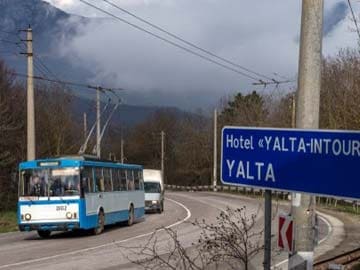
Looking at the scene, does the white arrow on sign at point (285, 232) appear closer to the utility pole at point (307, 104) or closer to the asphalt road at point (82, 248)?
the utility pole at point (307, 104)

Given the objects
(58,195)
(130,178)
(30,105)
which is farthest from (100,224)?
(30,105)

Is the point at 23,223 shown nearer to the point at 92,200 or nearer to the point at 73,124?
the point at 92,200

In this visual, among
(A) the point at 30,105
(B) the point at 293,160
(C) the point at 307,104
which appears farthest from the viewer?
(A) the point at 30,105

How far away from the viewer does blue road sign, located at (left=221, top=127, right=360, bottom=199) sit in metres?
4.62

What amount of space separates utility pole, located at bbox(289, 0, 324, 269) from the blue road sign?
58 cm

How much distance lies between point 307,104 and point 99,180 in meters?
18.9

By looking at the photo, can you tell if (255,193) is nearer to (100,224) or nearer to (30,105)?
(30,105)

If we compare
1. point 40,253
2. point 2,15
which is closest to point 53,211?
point 40,253

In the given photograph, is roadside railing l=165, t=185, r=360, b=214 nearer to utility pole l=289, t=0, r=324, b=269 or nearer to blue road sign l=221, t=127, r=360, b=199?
utility pole l=289, t=0, r=324, b=269

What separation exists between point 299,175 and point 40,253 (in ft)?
44.4

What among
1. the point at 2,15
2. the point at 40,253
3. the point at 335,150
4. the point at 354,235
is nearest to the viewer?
the point at 335,150

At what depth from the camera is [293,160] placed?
5133mm

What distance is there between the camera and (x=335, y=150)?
4730 mm

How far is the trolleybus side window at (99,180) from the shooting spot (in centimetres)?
2397
